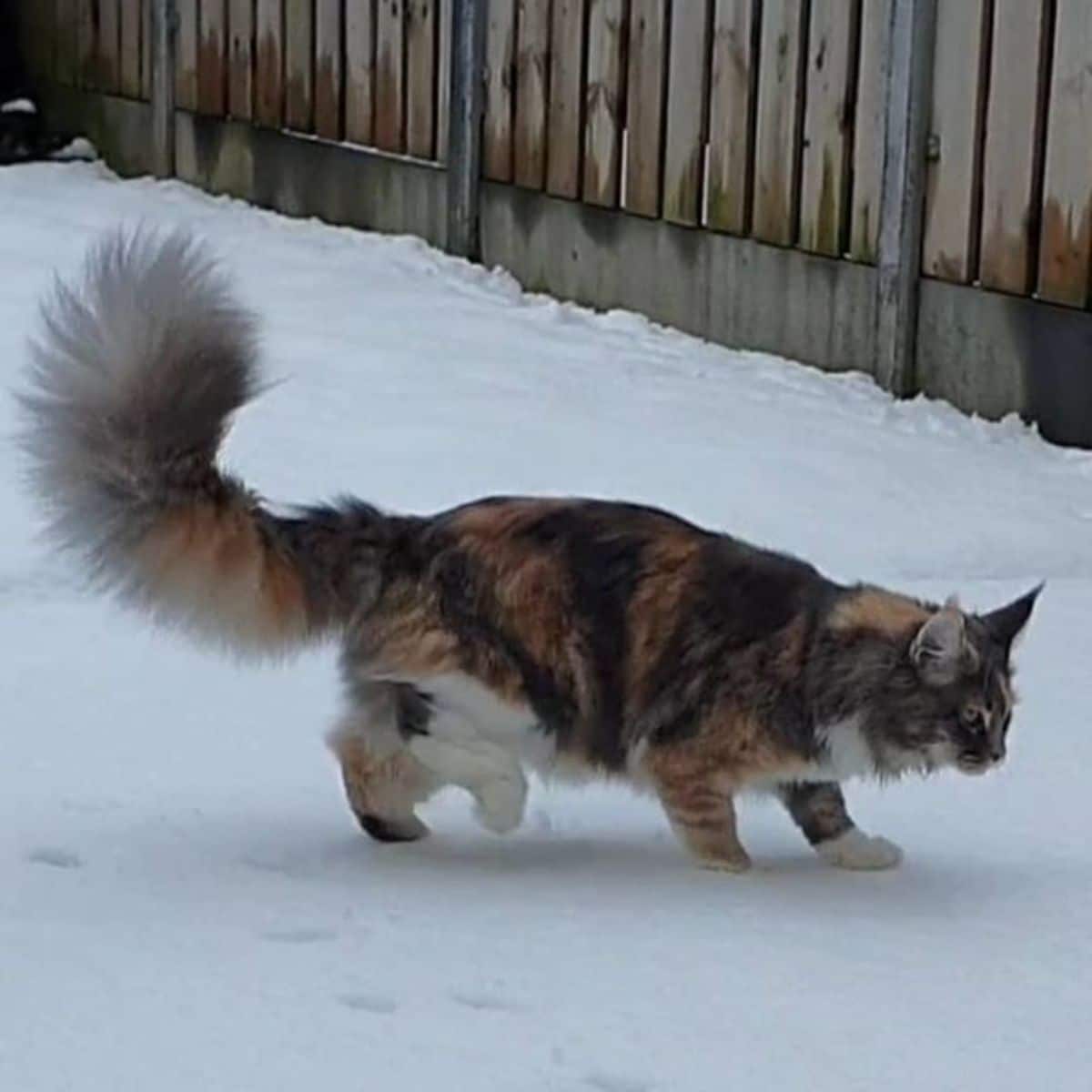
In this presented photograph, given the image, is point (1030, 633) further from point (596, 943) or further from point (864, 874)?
point (596, 943)

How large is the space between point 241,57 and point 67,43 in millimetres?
1858

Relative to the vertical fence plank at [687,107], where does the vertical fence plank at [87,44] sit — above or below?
below

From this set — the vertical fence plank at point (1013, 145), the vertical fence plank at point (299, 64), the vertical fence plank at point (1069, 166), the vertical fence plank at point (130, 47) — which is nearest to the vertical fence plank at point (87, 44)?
the vertical fence plank at point (130, 47)

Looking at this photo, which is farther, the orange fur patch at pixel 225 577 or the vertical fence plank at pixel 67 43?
the vertical fence plank at pixel 67 43

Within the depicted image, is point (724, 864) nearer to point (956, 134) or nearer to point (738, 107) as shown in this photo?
point (956, 134)

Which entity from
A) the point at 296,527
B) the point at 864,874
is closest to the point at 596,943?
the point at 864,874

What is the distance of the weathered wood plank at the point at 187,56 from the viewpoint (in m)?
12.0

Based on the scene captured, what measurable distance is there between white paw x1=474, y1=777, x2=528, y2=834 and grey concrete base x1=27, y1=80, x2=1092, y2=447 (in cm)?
339

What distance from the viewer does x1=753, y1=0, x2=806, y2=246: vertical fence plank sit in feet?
28.0

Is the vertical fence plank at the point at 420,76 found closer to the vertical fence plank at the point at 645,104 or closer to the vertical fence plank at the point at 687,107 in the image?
the vertical fence plank at the point at 645,104

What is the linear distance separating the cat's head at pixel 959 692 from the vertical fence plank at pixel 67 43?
30.7 feet

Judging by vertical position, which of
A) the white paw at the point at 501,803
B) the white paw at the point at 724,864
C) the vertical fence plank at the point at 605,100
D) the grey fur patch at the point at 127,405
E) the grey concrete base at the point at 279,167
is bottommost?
the grey concrete base at the point at 279,167

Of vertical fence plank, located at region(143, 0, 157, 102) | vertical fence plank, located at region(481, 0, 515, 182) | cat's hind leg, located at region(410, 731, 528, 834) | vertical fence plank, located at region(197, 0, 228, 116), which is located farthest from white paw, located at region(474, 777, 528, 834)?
vertical fence plank, located at region(143, 0, 157, 102)

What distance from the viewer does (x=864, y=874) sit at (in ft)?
14.9
